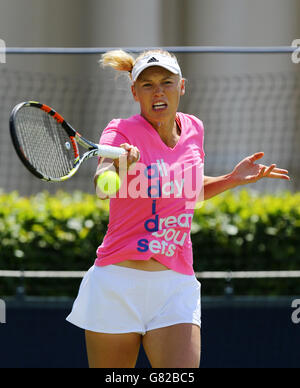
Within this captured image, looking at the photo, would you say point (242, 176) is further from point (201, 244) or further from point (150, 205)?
point (201, 244)

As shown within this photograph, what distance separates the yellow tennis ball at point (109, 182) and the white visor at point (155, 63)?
0.62 metres

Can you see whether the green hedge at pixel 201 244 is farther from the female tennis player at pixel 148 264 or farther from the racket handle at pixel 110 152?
the racket handle at pixel 110 152

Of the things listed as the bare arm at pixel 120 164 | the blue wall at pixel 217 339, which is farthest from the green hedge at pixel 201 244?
the bare arm at pixel 120 164

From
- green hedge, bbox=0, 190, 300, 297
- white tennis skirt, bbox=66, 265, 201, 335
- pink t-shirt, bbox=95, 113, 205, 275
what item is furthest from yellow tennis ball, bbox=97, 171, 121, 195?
green hedge, bbox=0, 190, 300, 297

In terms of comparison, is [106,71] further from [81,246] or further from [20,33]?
[81,246]

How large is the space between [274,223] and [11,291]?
2.03m

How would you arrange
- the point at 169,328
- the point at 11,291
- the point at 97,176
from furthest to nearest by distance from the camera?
the point at 11,291 < the point at 169,328 < the point at 97,176

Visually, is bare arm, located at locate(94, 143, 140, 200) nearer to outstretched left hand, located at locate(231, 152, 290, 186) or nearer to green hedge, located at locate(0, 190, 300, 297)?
outstretched left hand, located at locate(231, 152, 290, 186)

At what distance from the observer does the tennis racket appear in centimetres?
306

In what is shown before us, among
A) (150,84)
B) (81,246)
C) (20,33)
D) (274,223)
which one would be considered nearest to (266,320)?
(274,223)

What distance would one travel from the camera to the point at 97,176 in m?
3.11

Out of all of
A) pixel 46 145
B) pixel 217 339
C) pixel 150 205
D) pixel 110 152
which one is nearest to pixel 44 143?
pixel 46 145

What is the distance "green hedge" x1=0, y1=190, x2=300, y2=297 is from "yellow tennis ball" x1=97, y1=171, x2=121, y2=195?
2.58 metres
